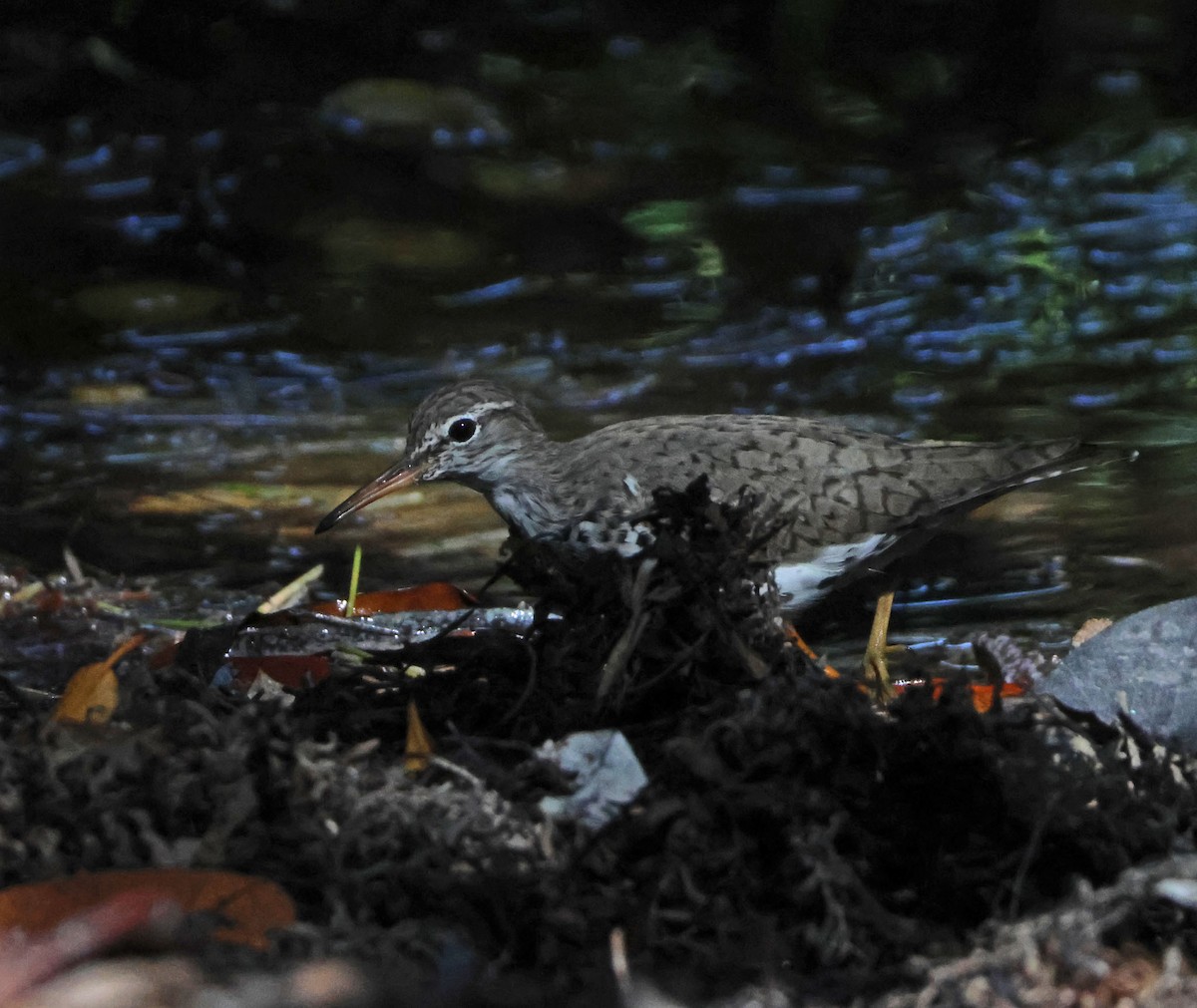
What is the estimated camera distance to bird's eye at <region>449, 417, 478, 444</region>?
223 inches

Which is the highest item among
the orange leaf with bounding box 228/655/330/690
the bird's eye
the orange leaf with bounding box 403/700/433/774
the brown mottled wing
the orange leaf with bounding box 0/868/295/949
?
the orange leaf with bounding box 0/868/295/949

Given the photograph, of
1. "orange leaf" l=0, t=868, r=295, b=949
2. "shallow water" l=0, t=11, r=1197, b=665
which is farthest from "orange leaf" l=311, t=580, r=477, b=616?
"orange leaf" l=0, t=868, r=295, b=949

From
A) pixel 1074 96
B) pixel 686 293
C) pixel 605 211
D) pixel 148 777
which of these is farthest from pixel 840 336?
pixel 148 777

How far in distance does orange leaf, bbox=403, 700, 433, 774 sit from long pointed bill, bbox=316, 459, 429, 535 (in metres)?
2.70

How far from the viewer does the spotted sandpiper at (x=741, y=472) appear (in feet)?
17.9

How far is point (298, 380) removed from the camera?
7926mm

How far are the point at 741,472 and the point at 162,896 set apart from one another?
350cm

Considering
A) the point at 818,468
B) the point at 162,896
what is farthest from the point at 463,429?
the point at 162,896

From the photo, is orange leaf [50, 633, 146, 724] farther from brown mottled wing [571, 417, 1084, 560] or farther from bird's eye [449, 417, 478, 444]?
bird's eye [449, 417, 478, 444]

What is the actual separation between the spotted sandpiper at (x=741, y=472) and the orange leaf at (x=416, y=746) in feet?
8.31

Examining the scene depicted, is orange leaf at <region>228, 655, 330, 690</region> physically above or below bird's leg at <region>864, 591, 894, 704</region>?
above

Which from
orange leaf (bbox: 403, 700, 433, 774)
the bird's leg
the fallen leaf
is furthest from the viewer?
the bird's leg

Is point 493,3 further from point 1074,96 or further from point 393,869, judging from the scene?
point 393,869

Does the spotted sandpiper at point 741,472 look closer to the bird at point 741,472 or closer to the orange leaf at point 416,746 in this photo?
the bird at point 741,472
